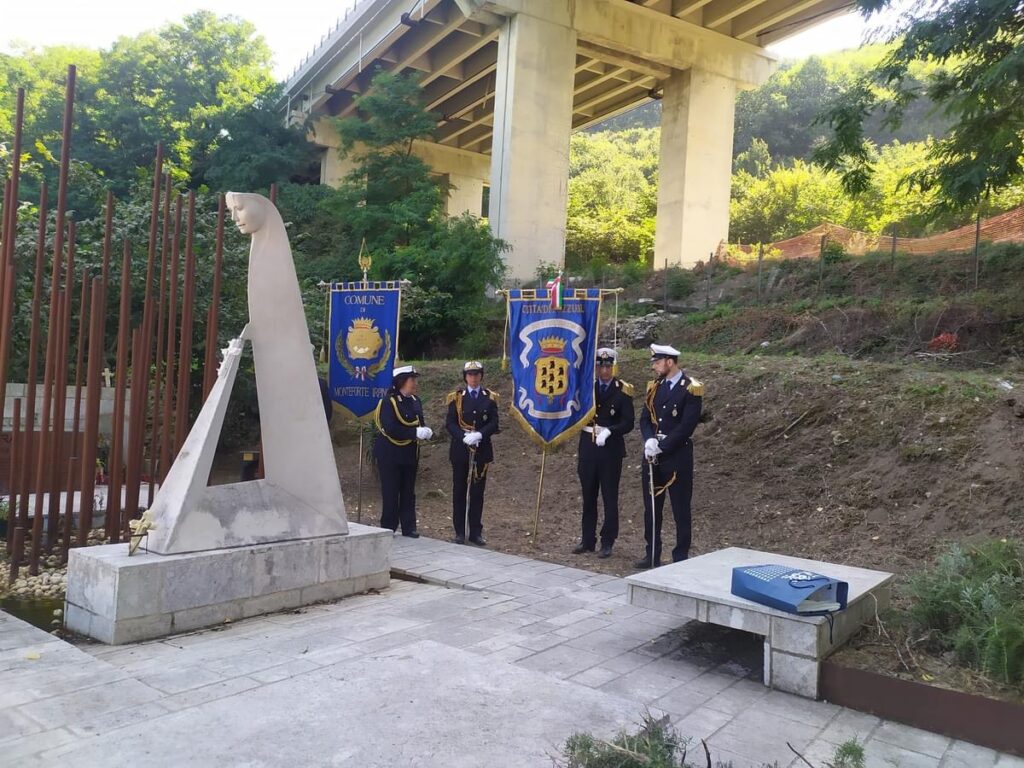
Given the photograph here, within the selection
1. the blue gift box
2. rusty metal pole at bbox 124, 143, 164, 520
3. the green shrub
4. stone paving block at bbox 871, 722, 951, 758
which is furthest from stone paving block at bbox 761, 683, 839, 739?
the green shrub

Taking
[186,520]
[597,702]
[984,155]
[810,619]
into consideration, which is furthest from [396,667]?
[984,155]

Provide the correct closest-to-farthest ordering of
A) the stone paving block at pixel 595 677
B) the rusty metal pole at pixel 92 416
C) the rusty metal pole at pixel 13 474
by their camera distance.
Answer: the stone paving block at pixel 595 677, the rusty metal pole at pixel 92 416, the rusty metal pole at pixel 13 474

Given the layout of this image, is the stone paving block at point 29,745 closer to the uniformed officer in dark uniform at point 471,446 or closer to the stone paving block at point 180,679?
the stone paving block at point 180,679

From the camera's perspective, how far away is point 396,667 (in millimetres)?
3645

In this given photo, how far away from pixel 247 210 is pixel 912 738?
4.56 meters

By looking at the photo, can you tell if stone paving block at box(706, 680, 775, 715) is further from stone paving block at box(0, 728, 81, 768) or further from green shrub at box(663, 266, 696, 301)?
green shrub at box(663, 266, 696, 301)

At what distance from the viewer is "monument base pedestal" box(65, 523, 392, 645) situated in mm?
3955

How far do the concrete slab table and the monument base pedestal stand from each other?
2034mm

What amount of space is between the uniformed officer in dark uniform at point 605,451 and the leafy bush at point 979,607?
9.23 ft

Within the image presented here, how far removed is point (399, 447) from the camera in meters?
7.07

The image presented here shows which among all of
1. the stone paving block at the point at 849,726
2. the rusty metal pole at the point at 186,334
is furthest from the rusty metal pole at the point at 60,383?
the stone paving block at the point at 849,726

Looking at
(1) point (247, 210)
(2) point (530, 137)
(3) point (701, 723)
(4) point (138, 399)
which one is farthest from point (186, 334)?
(2) point (530, 137)

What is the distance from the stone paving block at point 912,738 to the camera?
3.01m

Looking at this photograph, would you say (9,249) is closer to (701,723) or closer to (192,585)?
(192,585)
